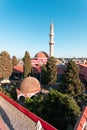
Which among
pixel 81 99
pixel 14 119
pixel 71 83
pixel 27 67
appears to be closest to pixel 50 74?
pixel 27 67

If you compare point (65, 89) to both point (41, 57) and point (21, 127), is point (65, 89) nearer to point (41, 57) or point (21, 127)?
point (21, 127)

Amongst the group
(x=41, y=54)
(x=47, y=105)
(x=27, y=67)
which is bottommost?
(x=47, y=105)

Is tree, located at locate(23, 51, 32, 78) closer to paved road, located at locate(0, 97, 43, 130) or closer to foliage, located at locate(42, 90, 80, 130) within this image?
paved road, located at locate(0, 97, 43, 130)

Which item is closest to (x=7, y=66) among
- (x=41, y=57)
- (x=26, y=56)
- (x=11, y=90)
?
(x=26, y=56)

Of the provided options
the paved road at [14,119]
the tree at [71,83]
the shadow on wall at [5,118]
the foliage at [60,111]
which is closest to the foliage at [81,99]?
the tree at [71,83]

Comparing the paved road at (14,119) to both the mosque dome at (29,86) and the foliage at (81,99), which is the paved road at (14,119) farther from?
the mosque dome at (29,86)

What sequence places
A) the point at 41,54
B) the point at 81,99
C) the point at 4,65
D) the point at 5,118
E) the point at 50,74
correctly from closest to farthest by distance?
the point at 5,118 → the point at 81,99 → the point at 50,74 → the point at 4,65 → the point at 41,54

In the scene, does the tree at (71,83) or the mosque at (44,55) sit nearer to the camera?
the tree at (71,83)

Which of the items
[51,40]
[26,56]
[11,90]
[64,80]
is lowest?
[11,90]

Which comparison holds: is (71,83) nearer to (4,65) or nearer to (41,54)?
(4,65)

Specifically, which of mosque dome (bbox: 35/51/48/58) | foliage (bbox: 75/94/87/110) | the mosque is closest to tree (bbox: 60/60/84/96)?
foliage (bbox: 75/94/87/110)

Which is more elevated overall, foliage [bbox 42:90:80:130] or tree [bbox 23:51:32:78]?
tree [bbox 23:51:32:78]
